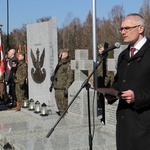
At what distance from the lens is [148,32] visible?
3136 cm

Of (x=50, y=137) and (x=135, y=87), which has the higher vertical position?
(x=135, y=87)

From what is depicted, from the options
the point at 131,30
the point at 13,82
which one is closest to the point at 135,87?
the point at 131,30

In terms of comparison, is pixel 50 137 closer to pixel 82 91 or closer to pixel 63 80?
pixel 82 91

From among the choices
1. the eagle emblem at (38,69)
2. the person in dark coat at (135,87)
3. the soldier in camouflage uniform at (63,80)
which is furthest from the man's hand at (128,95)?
the eagle emblem at (38,69)

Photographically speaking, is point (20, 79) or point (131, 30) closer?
point (131, 30)

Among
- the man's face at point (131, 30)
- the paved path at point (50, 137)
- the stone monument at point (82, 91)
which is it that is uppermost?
the man's face at point (131, 30)

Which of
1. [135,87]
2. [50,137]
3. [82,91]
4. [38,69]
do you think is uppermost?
[38,69]

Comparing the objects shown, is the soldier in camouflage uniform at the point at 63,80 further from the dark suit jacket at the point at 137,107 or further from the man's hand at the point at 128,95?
the man's hand at the point at 128,95

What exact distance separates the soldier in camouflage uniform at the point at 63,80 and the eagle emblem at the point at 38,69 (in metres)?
0.77

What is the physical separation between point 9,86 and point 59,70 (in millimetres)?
3440

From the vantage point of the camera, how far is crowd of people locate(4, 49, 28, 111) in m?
10.3

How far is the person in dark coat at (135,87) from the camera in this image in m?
2.86

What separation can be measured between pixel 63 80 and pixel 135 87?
589 centimetres

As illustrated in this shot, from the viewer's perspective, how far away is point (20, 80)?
34.0ft
